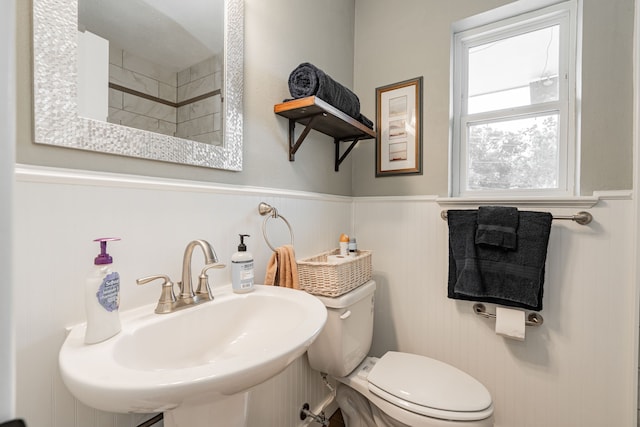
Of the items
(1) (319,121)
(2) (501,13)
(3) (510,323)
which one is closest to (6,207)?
(1) (319,121)

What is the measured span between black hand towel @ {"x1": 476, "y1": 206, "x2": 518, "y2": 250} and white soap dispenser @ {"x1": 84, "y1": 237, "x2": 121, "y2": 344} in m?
1.35

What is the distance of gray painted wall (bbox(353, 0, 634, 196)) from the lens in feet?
3.68

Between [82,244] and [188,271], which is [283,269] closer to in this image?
[188,271]

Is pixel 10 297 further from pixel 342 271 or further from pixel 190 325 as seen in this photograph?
pixel 342 271

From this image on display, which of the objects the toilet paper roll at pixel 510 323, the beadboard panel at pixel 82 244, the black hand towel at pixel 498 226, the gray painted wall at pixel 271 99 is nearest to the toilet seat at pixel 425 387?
the toilet paper roll at pixel 510 323

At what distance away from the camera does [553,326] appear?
1.23 metres

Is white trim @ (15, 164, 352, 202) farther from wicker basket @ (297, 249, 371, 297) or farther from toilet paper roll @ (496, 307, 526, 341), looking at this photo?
toilet paper roll @ (496, 307, 526, 341)

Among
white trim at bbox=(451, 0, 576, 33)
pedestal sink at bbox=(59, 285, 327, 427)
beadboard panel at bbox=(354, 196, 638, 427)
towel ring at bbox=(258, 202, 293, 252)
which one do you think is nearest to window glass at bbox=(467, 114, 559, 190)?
beadboard panel at bbox=(354, 196, 638, 427)

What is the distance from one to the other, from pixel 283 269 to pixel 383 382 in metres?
0.59

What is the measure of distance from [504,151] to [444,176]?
1.08 ft

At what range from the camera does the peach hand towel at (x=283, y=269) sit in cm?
105

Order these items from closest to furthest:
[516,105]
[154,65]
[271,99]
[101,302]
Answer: [101,302] → [154,65] → [271,99] → [516,105]

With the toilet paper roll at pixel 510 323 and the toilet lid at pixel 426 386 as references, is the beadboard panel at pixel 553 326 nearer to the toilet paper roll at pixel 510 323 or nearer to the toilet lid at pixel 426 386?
the toilet paper roll at pixel 510 323

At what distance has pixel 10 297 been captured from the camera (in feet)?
0.62
